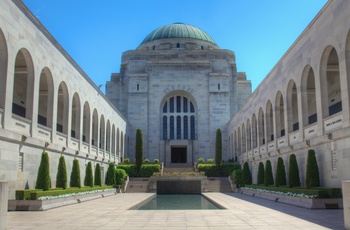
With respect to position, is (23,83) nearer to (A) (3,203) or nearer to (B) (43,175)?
(B) (43,175)

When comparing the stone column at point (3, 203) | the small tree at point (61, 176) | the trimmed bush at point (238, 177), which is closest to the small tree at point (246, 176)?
the trimmed bush at point (238, 177)

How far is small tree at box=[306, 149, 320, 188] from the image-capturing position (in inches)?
719

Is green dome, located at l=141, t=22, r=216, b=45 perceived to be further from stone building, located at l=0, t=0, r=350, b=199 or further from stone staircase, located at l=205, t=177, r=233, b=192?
stone staircase, located at l=205, t=177, r=233, b=192

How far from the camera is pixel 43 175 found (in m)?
18.4

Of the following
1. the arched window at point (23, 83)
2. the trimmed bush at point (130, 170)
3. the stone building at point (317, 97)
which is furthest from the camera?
the trimmed bush at point (130, 170)

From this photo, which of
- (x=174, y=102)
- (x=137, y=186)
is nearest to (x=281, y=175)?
(x=137, y=186)

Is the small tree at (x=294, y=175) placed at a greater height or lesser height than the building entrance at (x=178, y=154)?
lesser

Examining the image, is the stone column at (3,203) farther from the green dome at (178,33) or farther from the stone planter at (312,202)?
the green dome at (178,33)

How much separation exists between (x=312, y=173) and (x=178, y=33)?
42.8 m

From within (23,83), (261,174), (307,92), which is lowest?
(261,174)

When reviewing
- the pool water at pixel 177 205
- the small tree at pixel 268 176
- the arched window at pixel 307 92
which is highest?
the arched window at pixel 307 92

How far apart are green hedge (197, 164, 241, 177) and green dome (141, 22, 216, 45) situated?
25030 millimetres

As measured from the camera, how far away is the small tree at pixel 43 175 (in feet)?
59.6

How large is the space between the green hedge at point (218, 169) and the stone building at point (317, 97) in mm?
4699
